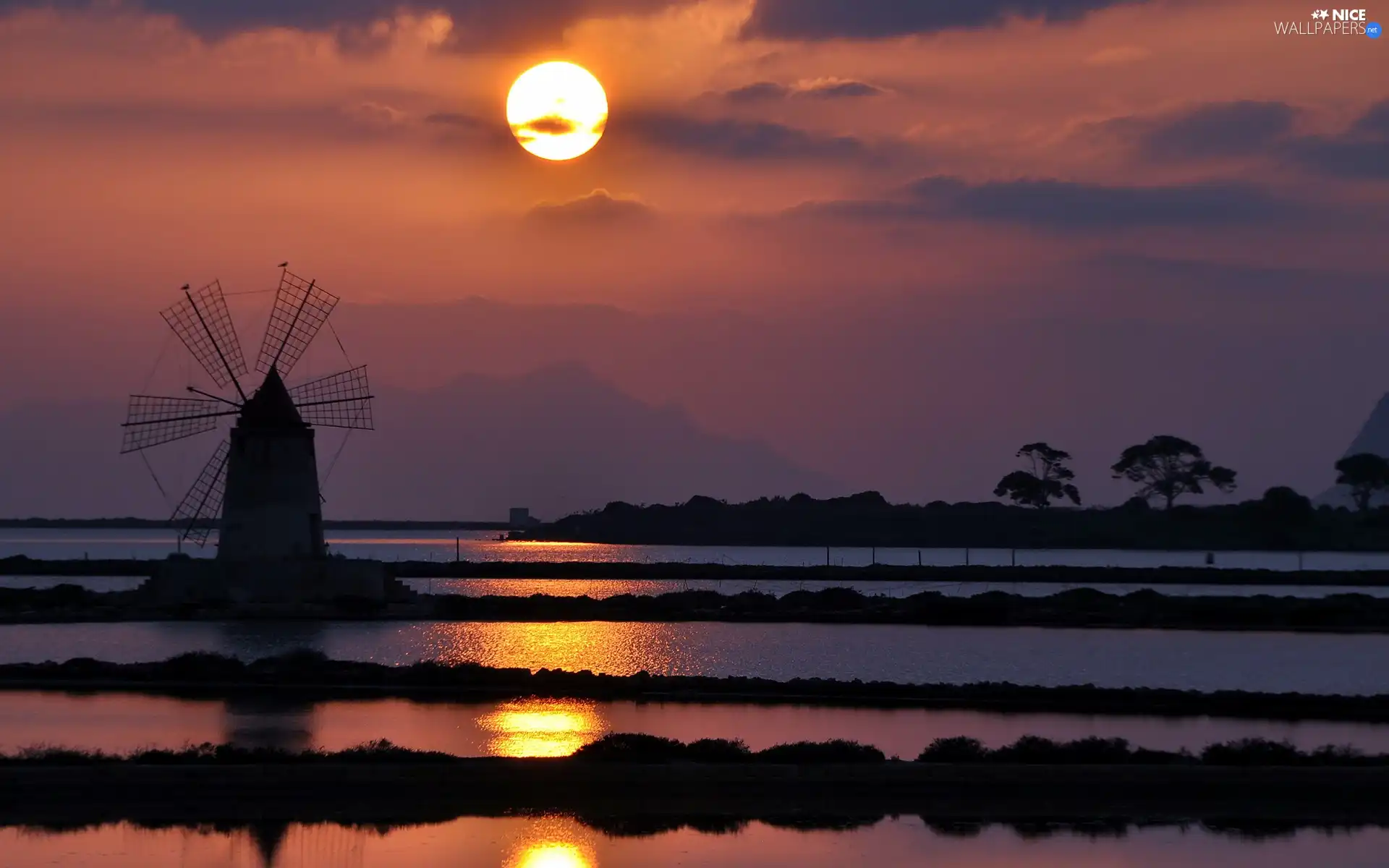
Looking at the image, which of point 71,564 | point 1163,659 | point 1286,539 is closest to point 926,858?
point 1163,659

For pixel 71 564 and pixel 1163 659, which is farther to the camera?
pixel 71 564

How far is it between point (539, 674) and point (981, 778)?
40.3 feet

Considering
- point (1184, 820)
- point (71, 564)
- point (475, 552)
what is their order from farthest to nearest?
point (475, 552) → point (71, 564) → point (1184, 820)

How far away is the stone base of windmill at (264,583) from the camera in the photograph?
4041 cm

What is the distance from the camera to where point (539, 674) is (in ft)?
87.4

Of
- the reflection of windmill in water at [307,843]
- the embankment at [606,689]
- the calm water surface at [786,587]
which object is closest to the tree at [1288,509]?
the calm water surface at [786,587]

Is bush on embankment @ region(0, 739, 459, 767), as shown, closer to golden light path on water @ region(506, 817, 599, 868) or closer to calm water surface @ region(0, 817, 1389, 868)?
calm water surface @ region(0, 817, 1389, 868)

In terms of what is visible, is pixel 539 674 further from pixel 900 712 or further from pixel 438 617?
pixel 438 617

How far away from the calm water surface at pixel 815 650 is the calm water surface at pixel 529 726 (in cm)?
674

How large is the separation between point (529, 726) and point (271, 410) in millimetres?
21968

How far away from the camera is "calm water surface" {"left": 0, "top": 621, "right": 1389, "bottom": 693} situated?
3105cm

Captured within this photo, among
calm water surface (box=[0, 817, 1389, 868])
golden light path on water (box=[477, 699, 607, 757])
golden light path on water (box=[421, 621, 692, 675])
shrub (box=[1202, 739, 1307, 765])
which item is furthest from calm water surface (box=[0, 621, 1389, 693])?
calm water surface (box=[0, 817, 1389, 868])

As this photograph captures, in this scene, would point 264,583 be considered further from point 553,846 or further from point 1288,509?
point 1288,509

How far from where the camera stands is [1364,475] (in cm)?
11975
